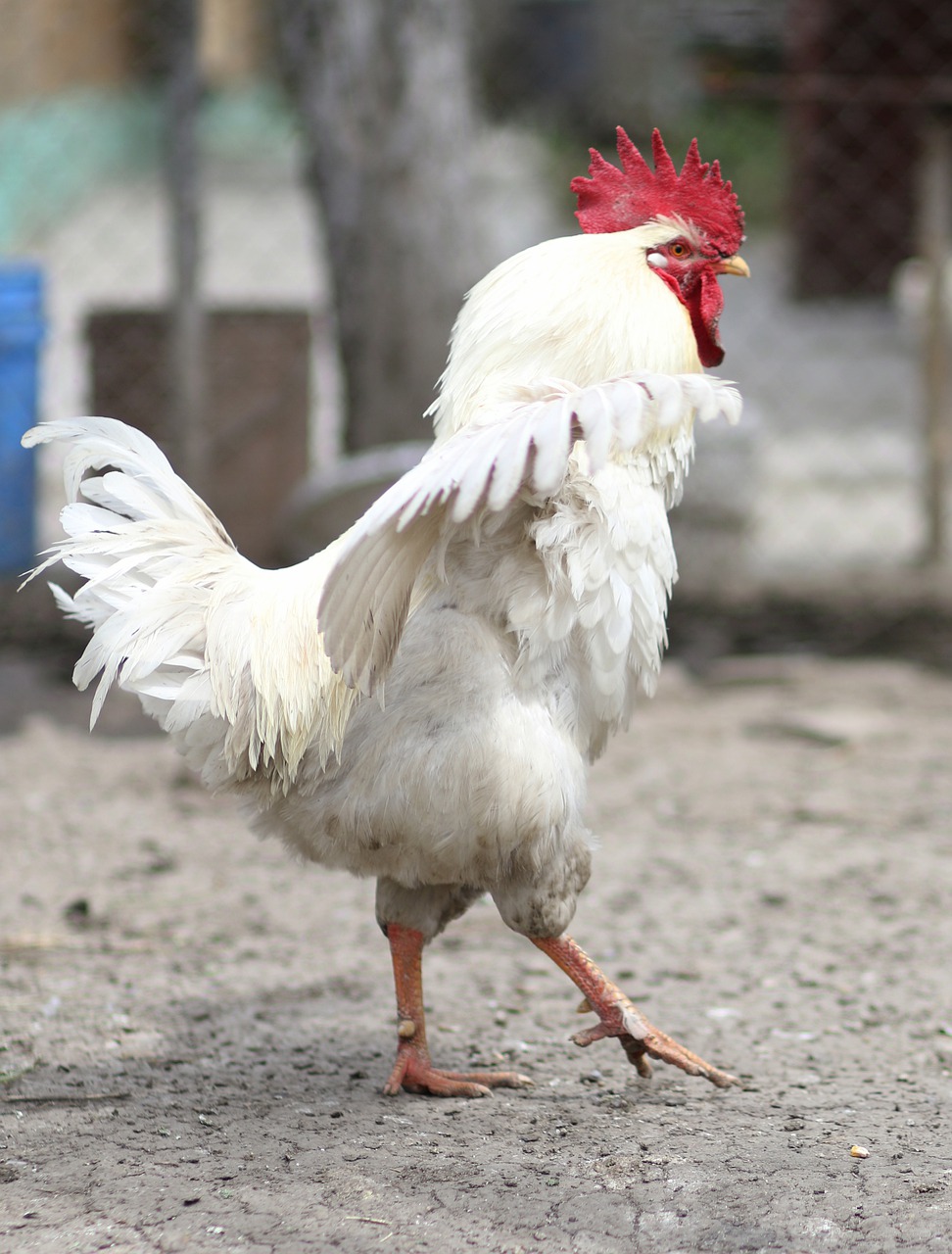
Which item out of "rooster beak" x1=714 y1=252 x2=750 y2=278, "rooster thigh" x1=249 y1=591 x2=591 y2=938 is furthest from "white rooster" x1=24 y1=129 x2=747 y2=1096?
→ "rooster beak" x1=714 y1=252 x2=750 y2=278

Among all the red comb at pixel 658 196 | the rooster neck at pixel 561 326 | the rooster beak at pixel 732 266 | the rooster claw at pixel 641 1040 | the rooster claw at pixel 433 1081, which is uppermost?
the red comb at pixel 658 196

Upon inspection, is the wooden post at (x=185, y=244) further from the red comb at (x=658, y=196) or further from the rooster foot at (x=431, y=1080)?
the rooster foot at (x=431, y=1080)

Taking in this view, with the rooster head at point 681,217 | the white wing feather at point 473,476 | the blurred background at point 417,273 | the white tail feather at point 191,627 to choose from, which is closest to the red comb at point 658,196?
the rooster head at point 681,217

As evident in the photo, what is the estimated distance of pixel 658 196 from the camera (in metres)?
3.23

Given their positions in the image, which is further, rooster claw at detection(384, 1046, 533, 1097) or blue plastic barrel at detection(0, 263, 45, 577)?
blue plastic barrel at detection(0, 263, 45, 577)

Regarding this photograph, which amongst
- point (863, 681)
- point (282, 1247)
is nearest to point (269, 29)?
point (863, 681)

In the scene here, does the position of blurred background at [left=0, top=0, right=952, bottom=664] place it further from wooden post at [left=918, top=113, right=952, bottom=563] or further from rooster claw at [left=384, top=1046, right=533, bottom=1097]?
rooster claw at [left=384, top=1046, right=533, bottom=1097]

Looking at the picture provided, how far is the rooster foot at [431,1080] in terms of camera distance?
9.94ft

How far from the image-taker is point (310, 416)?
7480 mm

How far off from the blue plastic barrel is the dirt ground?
5.46 feet

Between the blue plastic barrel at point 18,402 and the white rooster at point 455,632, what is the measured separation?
436 centimetres

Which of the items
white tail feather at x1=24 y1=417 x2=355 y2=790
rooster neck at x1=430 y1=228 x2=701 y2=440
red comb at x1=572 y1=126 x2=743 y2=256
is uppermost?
red comb at x1=572 y1=126 x2=743 y2=256

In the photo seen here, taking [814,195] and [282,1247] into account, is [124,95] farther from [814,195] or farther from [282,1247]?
[282,1247]

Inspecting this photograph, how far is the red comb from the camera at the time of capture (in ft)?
10.5
